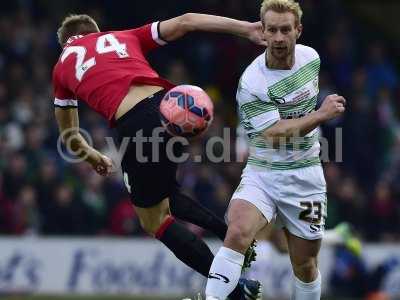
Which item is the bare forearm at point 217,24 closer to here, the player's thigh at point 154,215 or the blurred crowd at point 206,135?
the player's thigh at point 154,215

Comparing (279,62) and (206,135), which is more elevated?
(279,62)

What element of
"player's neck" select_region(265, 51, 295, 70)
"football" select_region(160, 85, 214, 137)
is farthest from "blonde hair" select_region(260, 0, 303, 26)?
"football" select_region(160, 85, 214, 137)

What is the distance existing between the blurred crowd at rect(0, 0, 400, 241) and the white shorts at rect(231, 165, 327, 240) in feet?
22.1

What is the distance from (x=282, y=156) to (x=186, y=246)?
97 cm

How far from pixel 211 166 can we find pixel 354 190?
2087mm

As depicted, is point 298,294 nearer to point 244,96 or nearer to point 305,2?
point 244,96

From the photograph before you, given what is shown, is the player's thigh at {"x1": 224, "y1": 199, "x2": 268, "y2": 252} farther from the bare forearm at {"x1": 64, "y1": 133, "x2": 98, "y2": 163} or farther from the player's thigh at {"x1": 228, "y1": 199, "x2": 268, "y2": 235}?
the bare forearm at {"x1": 64, "y1": 133, "x2": 98, "y2": 163}

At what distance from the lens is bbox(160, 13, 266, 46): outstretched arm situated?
8352 millimetres

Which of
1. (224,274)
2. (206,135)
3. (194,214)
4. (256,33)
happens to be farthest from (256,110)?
(206,135)

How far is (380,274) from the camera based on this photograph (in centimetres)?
1523

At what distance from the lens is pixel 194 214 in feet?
27.9

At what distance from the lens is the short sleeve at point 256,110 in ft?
26.5

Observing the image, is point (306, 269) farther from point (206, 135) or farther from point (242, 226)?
point (206, 135)

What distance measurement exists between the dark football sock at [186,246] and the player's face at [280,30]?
59.1 inches
